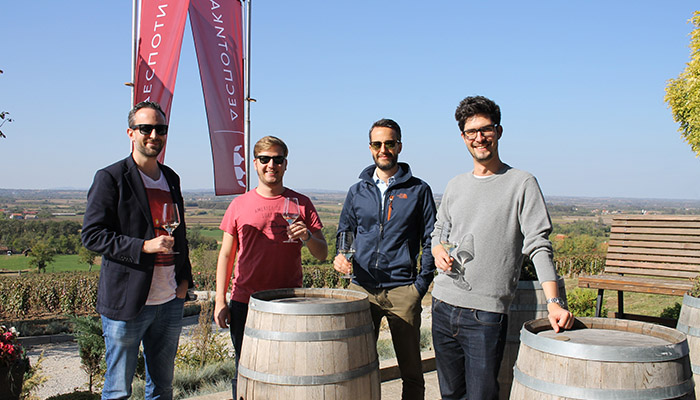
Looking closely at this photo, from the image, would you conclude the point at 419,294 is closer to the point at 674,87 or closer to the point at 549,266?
the point at 549,266

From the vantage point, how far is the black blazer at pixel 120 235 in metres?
2.82

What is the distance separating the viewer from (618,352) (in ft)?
6.45

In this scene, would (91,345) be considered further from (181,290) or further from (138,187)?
(138,187)

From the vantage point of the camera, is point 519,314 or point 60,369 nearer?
point 519,314

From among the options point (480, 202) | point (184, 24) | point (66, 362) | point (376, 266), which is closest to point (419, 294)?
point (376, 266)

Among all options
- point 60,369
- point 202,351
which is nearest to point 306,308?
point 202,351

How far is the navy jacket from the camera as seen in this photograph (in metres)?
3.39

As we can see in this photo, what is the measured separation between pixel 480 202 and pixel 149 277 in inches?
70.7

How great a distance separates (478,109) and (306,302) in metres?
1.43

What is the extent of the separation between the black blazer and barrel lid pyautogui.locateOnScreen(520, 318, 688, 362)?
6.41 ft

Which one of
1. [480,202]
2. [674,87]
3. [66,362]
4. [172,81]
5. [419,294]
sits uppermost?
[674,87]

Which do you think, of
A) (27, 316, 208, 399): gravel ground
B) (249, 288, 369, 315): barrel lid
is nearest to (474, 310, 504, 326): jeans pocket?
(249, 288, 369, 315): barrel lid

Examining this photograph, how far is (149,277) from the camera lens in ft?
9.57

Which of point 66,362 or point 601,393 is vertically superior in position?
point 601,393
